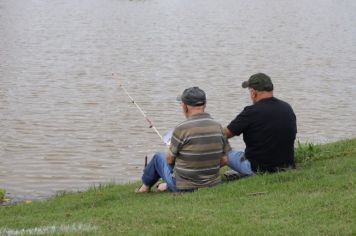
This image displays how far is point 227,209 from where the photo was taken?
7328 millimetres

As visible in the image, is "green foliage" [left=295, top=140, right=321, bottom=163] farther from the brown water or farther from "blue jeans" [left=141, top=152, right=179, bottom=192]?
the brown water

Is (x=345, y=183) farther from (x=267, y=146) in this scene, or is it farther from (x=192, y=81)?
(x=192, y=81)

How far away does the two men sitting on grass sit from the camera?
8.44 meters

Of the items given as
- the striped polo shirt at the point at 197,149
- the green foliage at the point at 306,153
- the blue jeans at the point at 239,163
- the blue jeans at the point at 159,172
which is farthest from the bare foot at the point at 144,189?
the green foliage at the point at 306,153

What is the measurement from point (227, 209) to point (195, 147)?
50.6 inches

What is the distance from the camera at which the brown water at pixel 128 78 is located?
14070 millimetres

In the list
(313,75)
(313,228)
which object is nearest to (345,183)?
(313,228)

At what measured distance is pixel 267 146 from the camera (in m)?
8.76

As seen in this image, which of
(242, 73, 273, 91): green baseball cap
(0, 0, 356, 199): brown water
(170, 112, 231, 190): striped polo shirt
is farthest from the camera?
(0, 0, 356, 199): brown water

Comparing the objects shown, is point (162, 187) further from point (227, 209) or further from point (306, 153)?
point (306, 153)

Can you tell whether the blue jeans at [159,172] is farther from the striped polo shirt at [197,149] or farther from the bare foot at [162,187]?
the striped polo shirt at [197,149]

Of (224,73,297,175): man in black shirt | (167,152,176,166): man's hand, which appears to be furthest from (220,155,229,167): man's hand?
(167,152,176,166): man's hand

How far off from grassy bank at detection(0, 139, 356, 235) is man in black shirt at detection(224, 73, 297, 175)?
292 millimetres

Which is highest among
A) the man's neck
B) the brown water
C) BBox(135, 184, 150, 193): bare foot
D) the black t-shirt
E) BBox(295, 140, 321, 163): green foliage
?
the man's neck
